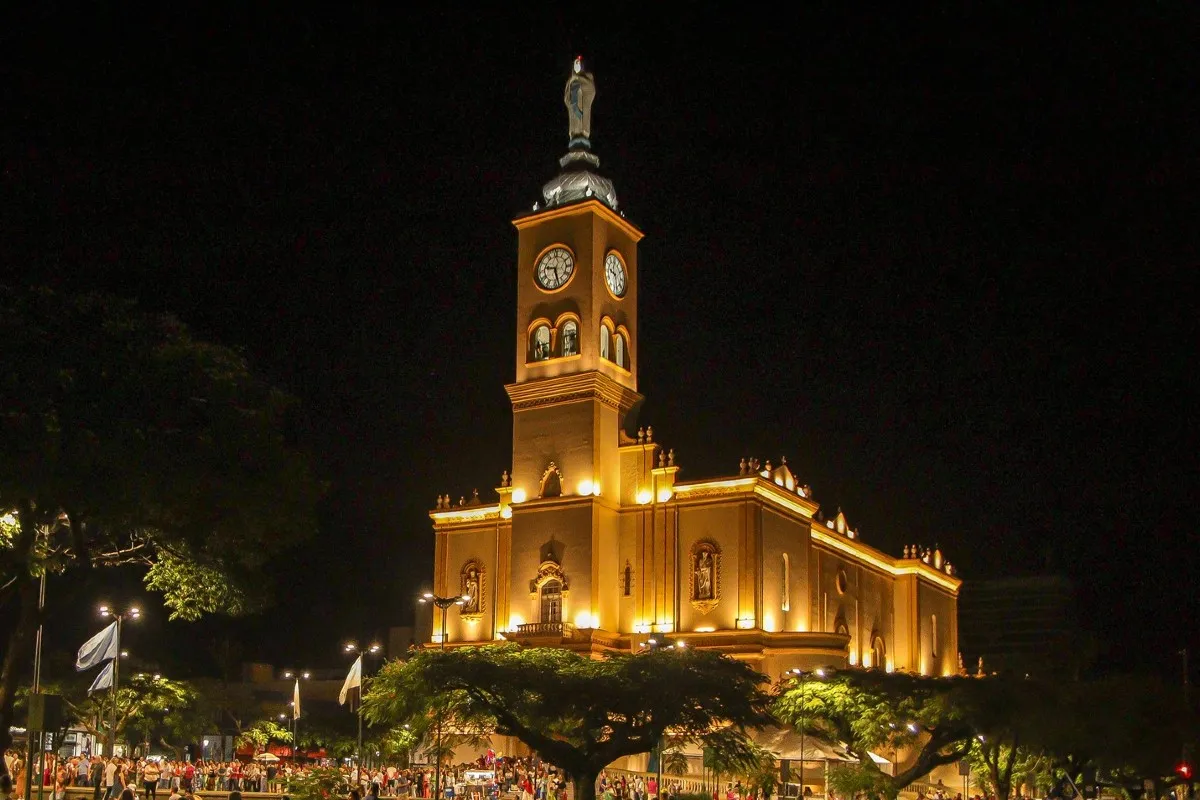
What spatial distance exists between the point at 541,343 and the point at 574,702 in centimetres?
3307

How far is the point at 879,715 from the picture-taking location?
5056cm

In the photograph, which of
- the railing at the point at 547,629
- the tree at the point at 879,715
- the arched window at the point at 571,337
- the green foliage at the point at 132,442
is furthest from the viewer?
the arched window at the point at 571,337

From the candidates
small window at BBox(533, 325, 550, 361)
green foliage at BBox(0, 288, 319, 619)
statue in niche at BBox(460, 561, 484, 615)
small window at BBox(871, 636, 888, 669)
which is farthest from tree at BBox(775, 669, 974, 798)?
small window at BBox(871, 636, 888, 669)

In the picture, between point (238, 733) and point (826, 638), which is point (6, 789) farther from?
point (238, 733)

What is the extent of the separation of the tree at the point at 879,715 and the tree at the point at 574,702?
10694 millimetres

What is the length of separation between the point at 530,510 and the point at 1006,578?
77.1 m

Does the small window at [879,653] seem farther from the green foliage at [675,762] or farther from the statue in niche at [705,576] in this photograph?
the green foliage at [675,762]

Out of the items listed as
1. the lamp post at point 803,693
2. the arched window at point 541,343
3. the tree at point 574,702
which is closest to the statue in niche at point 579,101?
the arched window at point 541,343

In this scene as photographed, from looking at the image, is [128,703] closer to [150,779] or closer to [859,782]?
[150,779]

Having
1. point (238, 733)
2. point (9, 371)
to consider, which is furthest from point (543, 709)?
point (238, 733)

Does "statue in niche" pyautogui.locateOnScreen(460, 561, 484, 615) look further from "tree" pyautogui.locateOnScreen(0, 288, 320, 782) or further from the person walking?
"tree" pyautogui.locateOnScreen(0, 288, 320, 782)

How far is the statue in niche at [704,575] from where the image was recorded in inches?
2477

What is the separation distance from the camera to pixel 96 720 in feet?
205

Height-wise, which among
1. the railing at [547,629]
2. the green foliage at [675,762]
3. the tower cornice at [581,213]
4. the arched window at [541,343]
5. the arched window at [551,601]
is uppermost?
the tower cornice at [581,213]
